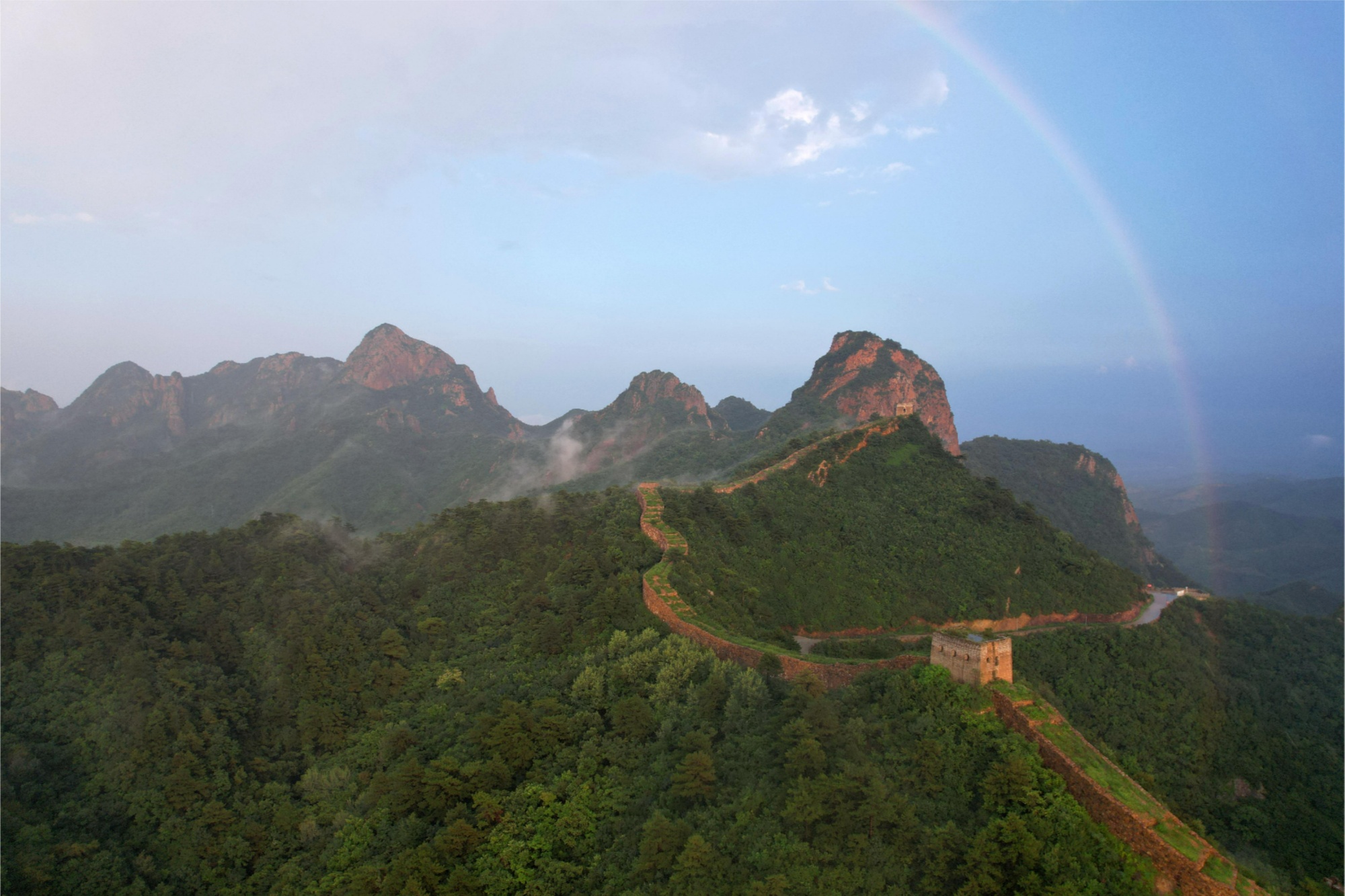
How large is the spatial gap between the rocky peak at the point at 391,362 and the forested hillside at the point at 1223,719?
100 m

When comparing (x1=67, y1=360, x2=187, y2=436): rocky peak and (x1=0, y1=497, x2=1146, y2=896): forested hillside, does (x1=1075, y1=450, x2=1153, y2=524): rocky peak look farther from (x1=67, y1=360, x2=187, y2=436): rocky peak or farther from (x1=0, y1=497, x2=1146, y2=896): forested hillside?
(x1=67, y1=360, x2=187, y2=436): rocky peak

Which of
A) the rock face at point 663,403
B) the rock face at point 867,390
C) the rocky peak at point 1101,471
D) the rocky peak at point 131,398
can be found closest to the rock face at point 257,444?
the rocky peak at point 131,398

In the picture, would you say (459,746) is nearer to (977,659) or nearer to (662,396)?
(977,659)

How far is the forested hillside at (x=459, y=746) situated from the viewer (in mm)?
12328

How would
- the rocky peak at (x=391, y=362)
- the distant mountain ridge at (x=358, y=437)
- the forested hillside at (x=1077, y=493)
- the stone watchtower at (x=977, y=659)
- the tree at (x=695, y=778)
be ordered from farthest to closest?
the rocky peak at (x=391, y=362) → the distant mountain ridge at (x=358, y=437) → the forested hillside at (x=1077, y=493) → the stone watchtower at (x=977, y=659) → the tree at (x=695, y=778)

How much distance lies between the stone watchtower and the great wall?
310mm

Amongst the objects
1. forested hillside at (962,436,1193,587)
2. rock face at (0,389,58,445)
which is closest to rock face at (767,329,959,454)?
forested hillside at (962,436,1193,587)

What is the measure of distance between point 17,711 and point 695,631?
20.9 meters

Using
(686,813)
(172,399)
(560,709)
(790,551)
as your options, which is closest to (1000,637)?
(686,813)

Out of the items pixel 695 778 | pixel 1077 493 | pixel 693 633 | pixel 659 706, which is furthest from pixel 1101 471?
pixel 695 778

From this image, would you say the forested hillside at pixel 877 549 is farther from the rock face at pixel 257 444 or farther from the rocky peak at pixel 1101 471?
the rock face at pixel 257 444

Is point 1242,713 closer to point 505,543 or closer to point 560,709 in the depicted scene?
point 560,709

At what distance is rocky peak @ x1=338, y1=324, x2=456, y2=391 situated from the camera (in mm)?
103688

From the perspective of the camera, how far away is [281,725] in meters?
21.8
